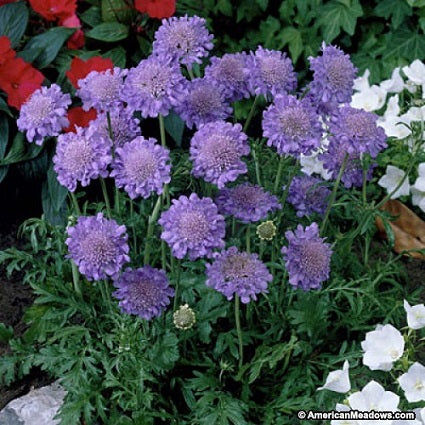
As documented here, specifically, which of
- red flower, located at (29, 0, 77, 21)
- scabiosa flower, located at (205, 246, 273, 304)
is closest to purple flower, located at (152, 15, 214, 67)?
scabiosa flower, located at (205, 246, 273, 304)

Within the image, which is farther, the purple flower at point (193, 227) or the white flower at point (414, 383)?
the white flower at point (414, 383)

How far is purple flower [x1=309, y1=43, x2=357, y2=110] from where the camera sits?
81.2 inches

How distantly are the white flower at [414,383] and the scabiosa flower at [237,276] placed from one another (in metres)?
0.39

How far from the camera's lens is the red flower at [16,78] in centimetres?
284

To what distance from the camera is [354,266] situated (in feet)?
8.43

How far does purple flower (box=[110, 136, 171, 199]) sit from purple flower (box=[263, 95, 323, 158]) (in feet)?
0.86

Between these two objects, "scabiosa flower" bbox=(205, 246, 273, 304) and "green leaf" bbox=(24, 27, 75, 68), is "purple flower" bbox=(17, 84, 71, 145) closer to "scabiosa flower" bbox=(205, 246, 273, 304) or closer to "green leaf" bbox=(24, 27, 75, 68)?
"scabiosa flower" bbox=(205, 246, 273, 304)

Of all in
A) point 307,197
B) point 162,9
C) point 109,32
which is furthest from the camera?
point 109,32

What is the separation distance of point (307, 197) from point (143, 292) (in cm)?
60

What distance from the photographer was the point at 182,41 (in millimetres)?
2080

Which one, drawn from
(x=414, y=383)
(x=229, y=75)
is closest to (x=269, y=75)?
(x=229, y=75)

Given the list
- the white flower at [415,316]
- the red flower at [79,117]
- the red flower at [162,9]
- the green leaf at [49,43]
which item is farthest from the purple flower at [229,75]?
the green leaf at [49,43]

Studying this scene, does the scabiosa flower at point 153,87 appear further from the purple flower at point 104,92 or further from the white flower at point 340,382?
the white flower at point 340,382

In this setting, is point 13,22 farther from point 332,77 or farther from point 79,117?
point 332,77
